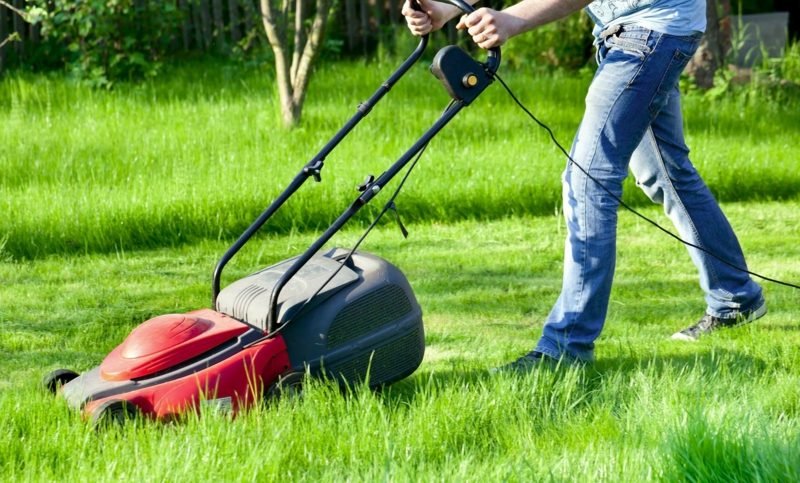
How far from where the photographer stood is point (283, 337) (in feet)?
10.8

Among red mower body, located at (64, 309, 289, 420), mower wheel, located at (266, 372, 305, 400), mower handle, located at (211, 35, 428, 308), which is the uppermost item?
mower handle, located at (211, 35, 428, 308)

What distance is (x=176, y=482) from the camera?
8.96 feet

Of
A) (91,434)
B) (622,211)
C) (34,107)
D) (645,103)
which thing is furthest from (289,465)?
(34,107)

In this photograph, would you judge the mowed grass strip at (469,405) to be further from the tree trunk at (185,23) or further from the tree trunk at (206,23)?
the tree trunk at (206,23)

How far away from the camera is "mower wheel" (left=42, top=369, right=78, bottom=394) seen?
3424 mm

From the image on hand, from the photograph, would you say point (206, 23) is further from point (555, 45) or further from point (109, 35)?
point (555, 45)

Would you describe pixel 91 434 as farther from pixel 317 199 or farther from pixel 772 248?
pixel 772 248

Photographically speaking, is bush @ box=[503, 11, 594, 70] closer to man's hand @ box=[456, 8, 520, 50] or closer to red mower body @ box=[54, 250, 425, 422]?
man's hand @ box=[456, 8, 520, 50]

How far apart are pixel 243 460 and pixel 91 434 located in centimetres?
42

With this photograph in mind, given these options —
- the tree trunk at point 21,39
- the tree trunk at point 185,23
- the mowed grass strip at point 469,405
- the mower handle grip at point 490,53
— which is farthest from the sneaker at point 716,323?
the tree trunk at point 21,39

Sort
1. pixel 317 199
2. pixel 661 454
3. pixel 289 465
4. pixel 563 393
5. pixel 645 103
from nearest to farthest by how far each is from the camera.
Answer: pixel 661 454, pixel 289 465, pixel 563 393, pixel 645 103, pixel 317 199

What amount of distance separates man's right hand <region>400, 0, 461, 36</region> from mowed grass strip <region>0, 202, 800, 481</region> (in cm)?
102

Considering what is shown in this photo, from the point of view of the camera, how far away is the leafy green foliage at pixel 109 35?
8.22m

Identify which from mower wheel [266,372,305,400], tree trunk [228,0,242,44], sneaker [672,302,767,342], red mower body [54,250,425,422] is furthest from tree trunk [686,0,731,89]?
mower wheel [266,372,305,400]
